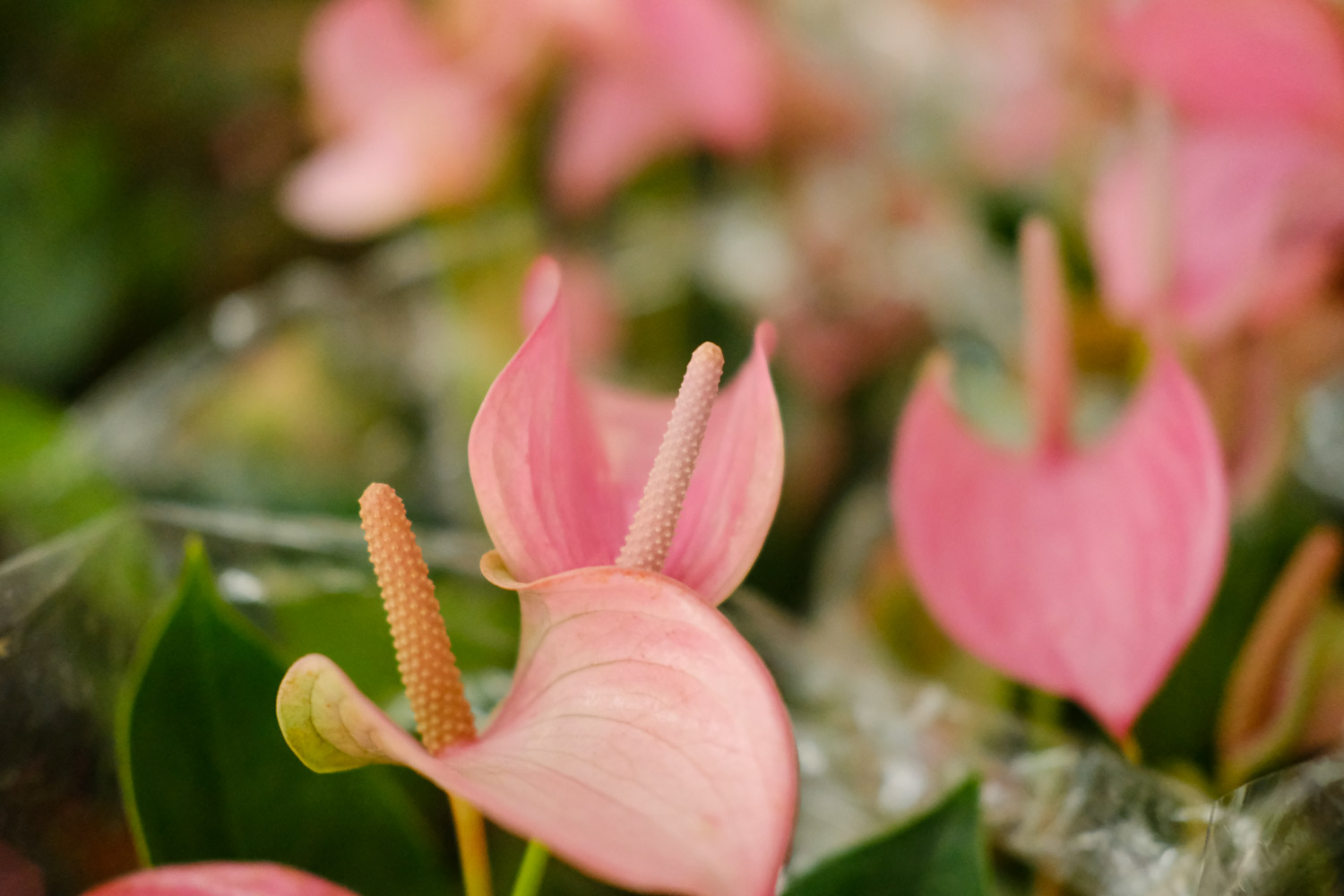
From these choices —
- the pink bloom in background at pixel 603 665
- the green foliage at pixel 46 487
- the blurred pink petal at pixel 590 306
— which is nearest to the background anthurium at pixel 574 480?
the pink bloom in background at pixel 603 665

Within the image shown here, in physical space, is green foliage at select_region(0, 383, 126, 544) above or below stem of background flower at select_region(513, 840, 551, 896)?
below

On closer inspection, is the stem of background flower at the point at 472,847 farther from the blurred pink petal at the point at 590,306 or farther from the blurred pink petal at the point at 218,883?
the blurred pink petal at the point at 590,306

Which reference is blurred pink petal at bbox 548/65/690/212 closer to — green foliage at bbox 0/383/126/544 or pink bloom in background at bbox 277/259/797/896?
green foliage at bbox 0/383/126/544

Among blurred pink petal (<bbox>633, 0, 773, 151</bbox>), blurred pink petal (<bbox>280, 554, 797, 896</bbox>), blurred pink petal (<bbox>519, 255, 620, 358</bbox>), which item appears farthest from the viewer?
blurred pink petal (<bbox>519, 255, 620, 358</bbox>)

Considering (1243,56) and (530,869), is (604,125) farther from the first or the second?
(530,869)

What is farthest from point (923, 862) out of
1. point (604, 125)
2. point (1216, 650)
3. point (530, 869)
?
point (604, 125)

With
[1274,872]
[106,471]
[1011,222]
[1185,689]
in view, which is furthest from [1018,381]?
[106,471]

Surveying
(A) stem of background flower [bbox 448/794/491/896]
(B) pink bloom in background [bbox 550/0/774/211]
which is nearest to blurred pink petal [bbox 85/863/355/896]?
(A) stem of background flower [bbox 448/794/491/896]

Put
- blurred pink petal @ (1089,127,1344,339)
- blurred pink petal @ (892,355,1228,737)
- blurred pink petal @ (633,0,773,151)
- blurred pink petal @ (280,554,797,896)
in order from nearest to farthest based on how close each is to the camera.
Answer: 1. blurred pink petal @ (280,554,797,896)
2. blurred pink petal @ (892,355,1228,737)
3. blurred pink petal @ (1089,127,1344,339)
4. blurred pink petal @ (633,0,773,151)
